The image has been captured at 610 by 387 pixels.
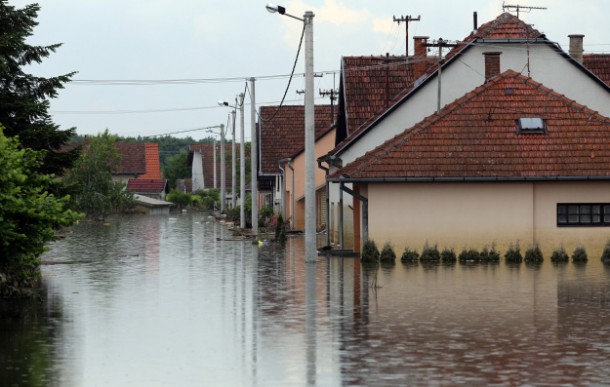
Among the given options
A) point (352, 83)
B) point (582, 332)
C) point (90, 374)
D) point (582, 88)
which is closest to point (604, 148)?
point (582, 88)

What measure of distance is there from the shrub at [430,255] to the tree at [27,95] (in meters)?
10.5

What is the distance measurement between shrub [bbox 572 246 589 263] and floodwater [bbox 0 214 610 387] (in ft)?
5.87

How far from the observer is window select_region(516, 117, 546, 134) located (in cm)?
3662

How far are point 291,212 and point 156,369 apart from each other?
47.5 m

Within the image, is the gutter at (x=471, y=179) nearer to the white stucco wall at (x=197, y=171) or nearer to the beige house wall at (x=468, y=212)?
the beige house wall at (x=468, y=212)

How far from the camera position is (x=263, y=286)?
26.2m

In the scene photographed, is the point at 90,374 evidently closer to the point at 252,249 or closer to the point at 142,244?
the point at 252,249

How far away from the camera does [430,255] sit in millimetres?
34406

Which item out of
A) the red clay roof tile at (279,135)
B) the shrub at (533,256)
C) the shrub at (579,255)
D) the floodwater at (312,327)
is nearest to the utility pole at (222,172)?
the red clay roof tile at (279,135)

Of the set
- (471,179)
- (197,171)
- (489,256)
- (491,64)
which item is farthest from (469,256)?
(197,171)

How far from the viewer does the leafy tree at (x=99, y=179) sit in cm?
8762

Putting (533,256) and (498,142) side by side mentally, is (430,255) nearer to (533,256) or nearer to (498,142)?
(533,256)

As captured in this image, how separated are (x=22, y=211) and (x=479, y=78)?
2398cm

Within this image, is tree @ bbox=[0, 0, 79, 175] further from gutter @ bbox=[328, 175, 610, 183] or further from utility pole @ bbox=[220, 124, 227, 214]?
utility pole @ bbox=[220, 124, 227, 214]
